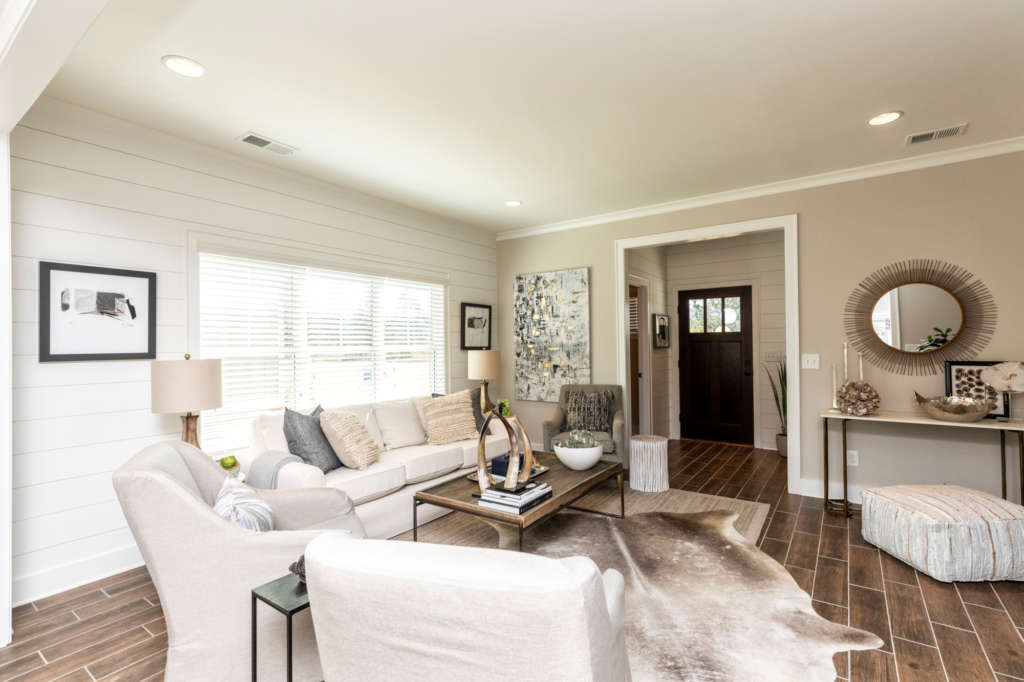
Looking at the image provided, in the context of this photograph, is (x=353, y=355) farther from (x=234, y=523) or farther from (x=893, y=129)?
(x=893, y=129)

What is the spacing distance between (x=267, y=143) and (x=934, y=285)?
4.82 metres

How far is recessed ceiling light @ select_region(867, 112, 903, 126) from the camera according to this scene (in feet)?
9.67

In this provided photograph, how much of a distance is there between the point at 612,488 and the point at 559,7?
11.9 ft

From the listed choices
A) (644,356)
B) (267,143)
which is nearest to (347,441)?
(267,143)

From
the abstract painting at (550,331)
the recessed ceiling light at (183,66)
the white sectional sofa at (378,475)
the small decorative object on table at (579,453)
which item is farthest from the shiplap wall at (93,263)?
the abstract painting at (550,331)

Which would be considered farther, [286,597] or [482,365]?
[482,365]

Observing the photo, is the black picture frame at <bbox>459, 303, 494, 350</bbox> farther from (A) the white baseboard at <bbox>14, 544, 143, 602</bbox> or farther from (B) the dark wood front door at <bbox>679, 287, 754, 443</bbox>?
(A) the white baseboard at <bbox>14, 544, 143, 602</bbox>

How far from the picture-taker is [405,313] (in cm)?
480

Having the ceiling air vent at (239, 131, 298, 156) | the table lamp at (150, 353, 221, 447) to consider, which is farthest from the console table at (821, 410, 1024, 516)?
the ceiling air vent at (239, 131, 298, 156)

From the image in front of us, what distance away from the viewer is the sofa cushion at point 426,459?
3551 millimetres

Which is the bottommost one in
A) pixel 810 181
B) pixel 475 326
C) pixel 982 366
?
pixel 982 366

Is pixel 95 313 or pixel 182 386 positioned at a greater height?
pixel 95 313

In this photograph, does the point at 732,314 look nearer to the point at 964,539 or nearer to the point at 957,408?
the point at 957,408

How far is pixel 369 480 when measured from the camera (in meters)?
3.20
